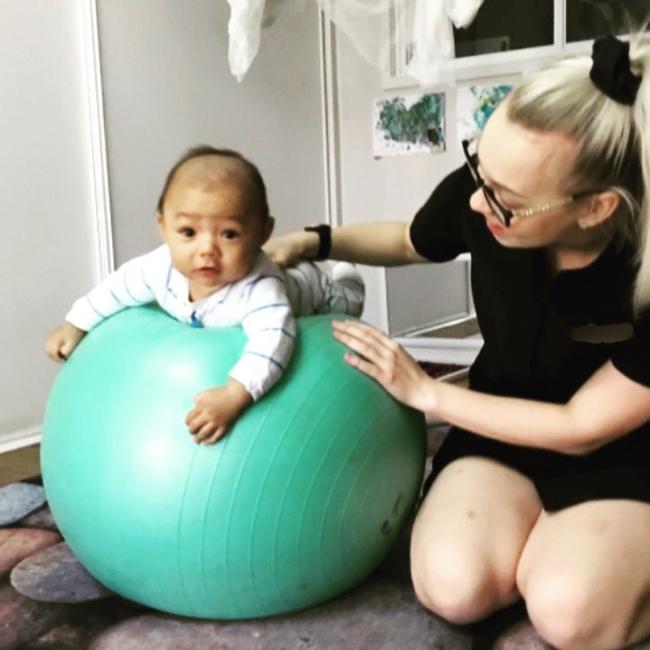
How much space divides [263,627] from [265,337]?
381mm

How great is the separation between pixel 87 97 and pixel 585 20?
1488mm

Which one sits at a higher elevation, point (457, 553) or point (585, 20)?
point (585, 20)

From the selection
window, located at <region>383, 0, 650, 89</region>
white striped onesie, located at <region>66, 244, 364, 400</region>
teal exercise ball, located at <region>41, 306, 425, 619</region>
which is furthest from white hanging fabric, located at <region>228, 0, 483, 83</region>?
teal exercise ball, located at <region>41, 306, 425, 619</region>

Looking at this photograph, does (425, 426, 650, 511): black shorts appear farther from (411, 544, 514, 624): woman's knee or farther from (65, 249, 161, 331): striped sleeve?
(65, 249, 161, 331): striped sleeve

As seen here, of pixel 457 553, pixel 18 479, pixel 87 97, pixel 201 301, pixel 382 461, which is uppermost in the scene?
pixel 87 97

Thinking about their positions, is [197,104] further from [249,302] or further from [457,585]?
[457,585]

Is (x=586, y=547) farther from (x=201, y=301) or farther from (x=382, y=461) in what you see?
(x=201, y=301)

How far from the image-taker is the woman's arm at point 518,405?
108 centimetres

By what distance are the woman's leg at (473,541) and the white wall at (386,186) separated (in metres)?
1.76

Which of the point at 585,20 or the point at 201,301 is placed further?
the point at 585,20

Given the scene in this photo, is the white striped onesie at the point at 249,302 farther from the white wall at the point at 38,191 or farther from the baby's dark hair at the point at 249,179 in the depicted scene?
the white wall at the point at 38,191

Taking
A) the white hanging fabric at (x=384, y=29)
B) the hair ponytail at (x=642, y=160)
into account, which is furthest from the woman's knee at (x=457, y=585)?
the white hanging fabric at (x=384, y=29)

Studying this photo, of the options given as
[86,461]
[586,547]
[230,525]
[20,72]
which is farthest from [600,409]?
[20,72]

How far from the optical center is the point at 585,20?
2.61 metres
